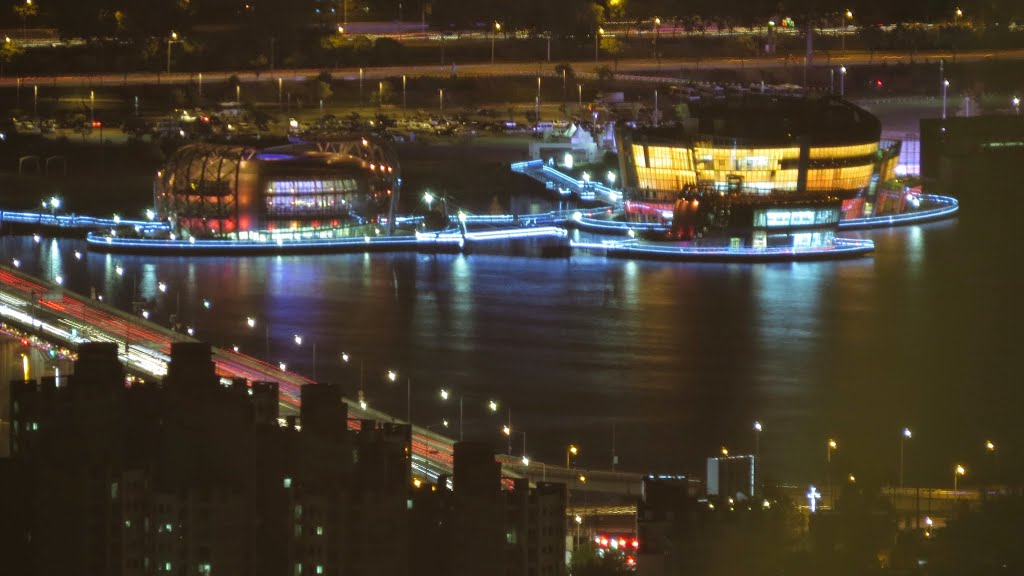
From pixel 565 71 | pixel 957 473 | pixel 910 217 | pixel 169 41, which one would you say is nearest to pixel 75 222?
pixel 910 217

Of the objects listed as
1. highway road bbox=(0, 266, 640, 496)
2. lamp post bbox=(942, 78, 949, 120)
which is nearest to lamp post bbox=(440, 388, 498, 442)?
highway road bbox=(0, 266, 640, 496)

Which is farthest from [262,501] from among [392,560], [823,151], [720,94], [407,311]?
[720,94]

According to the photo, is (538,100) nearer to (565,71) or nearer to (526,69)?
(565,71)

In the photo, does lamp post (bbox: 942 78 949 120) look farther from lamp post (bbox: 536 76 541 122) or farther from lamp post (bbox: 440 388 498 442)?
lamp post (bbox: 440 388 498 442)

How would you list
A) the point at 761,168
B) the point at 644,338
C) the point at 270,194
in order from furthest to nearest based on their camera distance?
the point at 761,168, the point at 270,194, the point at 644,338

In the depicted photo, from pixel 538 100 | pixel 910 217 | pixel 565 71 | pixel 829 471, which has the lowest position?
pixel 829 471

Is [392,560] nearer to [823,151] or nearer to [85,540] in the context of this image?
[85,540]

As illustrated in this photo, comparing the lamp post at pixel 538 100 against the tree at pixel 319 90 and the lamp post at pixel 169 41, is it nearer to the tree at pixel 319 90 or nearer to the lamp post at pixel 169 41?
the tree at pixel 319 90
